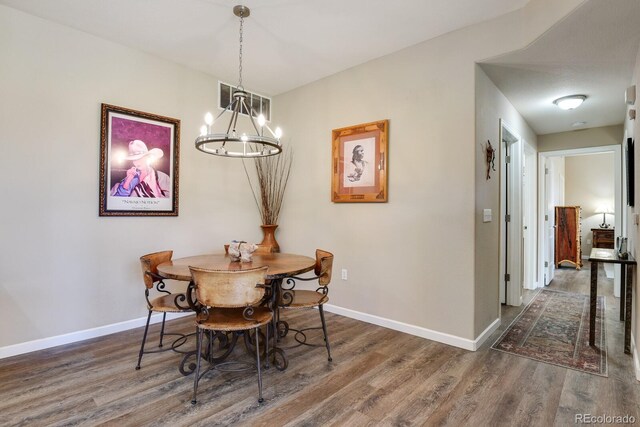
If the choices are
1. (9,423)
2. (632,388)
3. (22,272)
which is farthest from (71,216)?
(632,388)

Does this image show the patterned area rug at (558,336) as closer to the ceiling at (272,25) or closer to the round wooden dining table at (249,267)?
the round wooden dining table at (249,267)

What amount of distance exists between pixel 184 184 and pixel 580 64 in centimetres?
385

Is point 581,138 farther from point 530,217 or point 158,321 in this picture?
point 158,321

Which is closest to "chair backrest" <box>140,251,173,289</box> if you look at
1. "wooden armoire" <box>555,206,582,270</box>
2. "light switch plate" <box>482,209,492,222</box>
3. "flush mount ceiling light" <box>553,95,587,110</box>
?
"light switch plate" <box>482,209,492,222</box>

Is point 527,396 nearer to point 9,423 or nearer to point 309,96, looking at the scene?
point 9,423

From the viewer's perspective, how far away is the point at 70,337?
274 centimetres

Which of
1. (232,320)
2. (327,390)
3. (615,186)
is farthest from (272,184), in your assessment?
(615,186)

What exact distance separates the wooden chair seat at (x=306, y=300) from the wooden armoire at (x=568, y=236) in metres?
6.16

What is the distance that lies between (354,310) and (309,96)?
2584 mm

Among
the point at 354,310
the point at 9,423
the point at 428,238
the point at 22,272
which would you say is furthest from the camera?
the point at 354,310

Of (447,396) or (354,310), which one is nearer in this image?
(447,396)

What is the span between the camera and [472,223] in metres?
2.68

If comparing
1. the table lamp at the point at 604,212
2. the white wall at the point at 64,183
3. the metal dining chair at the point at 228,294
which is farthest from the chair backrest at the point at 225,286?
the table lamp at the point at 604,212

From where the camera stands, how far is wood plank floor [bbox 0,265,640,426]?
1.78m
